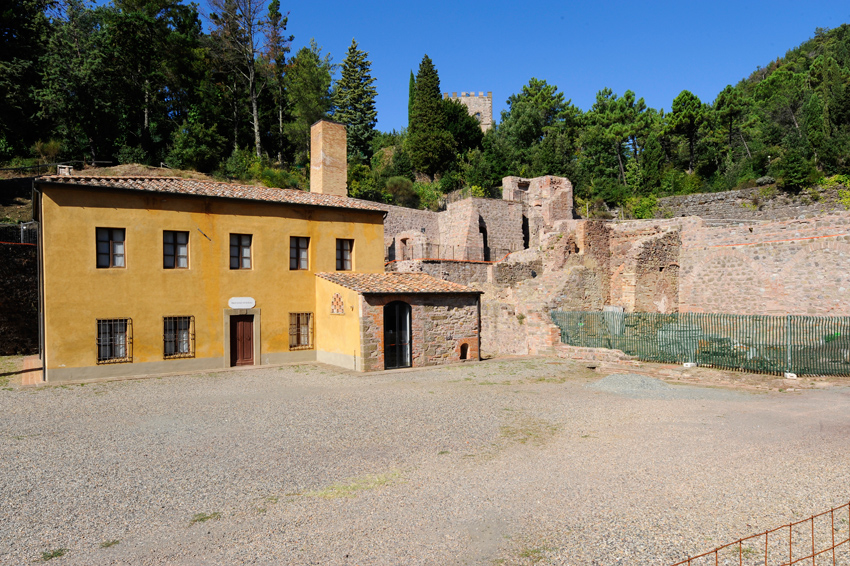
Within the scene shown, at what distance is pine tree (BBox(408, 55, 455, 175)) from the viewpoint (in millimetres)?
49062

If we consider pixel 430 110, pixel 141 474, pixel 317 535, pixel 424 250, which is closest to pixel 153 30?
pixel 430 110

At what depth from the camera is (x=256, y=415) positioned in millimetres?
10695

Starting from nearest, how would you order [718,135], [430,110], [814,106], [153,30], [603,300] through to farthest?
1. [603,300]
2. [814,106]
3. [153,30]
4. [718,135]
5. [430,110]

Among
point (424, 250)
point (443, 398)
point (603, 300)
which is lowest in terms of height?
point (443, 398)

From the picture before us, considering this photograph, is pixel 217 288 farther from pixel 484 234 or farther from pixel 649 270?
pixel 484 234

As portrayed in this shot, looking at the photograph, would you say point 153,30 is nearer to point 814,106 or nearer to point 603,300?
point 603,300

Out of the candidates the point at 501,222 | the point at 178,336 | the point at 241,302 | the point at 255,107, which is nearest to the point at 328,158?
the point at 241,302

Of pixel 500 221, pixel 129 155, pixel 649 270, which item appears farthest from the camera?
pixel 500 221

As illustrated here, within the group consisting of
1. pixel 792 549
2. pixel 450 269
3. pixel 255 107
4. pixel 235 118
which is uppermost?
pixel 255 107

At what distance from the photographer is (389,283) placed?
1819 centimetres

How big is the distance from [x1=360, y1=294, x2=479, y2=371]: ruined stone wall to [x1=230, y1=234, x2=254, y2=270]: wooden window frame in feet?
16.1

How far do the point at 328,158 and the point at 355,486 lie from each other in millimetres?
18937

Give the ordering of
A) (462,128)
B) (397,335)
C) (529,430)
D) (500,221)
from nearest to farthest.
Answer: (529,430) < (397,335) < (500,221) < (462,128)

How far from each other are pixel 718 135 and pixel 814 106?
29.3 ft
